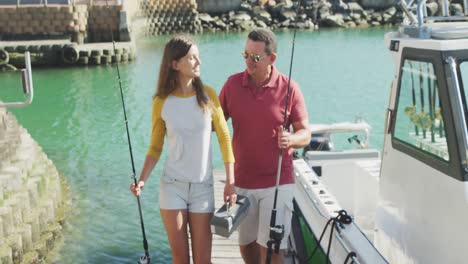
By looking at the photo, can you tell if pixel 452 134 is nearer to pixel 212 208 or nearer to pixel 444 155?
pixel 444 155

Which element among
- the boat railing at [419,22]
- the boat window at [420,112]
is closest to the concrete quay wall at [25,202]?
the boat window at [420,112]

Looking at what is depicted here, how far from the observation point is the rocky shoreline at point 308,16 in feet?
144

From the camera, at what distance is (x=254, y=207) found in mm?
4496

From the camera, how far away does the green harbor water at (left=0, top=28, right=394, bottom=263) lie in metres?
9.91

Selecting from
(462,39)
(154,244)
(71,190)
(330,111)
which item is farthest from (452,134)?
(330,111)

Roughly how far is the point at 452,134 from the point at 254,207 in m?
1.23

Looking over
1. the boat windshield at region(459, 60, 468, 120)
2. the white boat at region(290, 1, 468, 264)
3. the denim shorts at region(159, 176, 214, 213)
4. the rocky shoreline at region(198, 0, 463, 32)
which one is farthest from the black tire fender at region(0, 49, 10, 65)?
the boat windshield at region(459, 60, 468, 120)

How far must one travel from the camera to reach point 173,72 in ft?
13.8

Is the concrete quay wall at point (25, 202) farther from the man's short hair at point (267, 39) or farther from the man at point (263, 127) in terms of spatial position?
the man's short hair at point (267, 39)

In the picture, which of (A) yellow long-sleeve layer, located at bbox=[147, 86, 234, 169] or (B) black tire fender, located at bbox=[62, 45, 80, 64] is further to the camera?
(B) black tire fender, located at bbox=[62, 45, 80, 64]

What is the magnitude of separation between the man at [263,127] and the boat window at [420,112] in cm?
72

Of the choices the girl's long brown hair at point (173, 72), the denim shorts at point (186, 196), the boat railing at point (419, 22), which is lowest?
the denim shorts at point (186, 196)

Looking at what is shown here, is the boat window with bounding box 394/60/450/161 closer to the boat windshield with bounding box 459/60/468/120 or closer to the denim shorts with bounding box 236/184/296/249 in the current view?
the boat windshield with bounding box 459/60/468/120

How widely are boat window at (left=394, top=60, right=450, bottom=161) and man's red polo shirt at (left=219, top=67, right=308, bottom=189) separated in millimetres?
739
